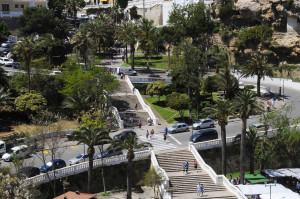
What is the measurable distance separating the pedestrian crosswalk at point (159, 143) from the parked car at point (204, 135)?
9.02ft

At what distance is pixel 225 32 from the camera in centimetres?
10419

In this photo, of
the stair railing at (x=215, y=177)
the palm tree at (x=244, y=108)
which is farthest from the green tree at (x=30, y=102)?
the palm tree at (x=244, y=108)

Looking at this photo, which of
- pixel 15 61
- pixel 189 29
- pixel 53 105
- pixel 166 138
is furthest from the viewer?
Answer: pixel 189 29

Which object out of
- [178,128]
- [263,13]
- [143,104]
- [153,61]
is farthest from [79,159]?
[263,13]

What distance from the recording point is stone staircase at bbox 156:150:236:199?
5394 cm

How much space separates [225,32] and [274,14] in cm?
1009

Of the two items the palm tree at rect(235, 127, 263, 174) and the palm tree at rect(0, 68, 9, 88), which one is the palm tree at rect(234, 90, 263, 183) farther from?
the palm tree at rect(0, 68, 9, 88)

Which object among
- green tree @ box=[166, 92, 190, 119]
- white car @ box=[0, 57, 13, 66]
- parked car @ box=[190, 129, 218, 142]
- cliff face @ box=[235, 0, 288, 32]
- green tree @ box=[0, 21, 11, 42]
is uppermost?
cliff face @ box=[235, 0, 288, 32]

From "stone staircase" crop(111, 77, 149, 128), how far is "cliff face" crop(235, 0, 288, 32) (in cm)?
3392

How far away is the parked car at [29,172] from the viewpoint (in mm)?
48228

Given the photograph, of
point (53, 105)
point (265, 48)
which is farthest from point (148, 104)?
point (265, 48)

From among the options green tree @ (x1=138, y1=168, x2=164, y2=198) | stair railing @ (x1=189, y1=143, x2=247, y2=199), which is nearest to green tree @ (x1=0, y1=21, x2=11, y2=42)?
stair railing @ (x1=189, y1=143, x2=247, y2=199)

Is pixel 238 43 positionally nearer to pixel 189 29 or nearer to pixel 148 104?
pixel 189 29

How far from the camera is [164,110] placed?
76.7m
